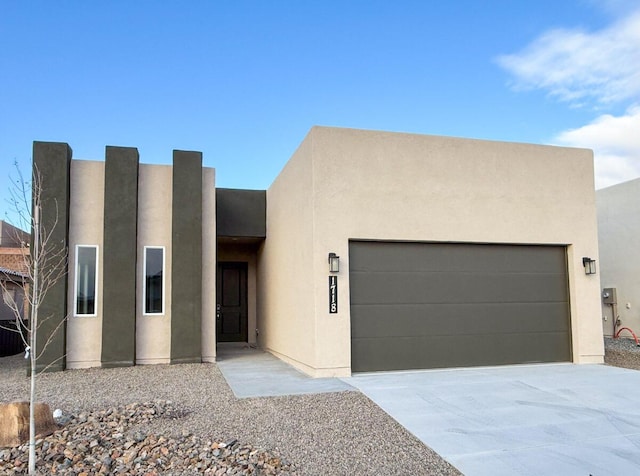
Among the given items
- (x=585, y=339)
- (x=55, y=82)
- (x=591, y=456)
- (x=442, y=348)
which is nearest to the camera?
(x=591, y=456)

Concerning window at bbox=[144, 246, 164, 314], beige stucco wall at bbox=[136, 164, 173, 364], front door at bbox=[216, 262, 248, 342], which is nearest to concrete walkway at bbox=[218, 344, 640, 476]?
beige stucco wall at bbox=[136, 164, 173, 364]

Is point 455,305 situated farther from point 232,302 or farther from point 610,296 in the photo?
point 610,296

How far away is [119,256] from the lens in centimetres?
995

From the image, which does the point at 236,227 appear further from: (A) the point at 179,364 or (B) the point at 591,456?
(B) the point at 591,456

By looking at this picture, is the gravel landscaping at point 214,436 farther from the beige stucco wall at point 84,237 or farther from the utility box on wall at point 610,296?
the utility box on wall at point 610,296

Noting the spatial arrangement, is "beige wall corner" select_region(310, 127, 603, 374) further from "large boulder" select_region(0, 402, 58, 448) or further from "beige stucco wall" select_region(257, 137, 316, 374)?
"large boulder" select_region(0, 402, 58, 448)

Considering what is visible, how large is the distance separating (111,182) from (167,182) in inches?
43.9

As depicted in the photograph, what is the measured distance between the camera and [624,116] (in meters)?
12.7

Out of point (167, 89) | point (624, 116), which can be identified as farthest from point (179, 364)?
point (624, 116)

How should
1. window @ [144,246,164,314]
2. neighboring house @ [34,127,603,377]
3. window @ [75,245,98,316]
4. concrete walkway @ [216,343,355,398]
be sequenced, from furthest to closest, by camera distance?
window @ [144,246,164,314], window @ [75,245,98,316], neighboring house @ [34,127,603,377], concrete walkway @ [216,343,355,398]

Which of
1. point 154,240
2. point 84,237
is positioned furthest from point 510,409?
point 84,237

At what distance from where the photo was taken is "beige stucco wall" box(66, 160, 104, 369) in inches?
382

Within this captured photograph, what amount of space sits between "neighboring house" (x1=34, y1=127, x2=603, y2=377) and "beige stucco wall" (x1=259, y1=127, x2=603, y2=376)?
0.03 m

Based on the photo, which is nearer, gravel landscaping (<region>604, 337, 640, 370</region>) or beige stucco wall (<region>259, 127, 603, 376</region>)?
beige stucco wall (<region>259, 127, 603, 376</region>)
